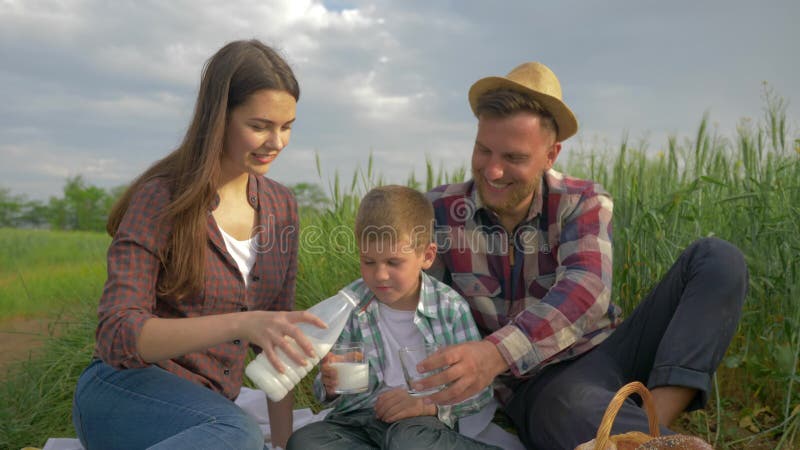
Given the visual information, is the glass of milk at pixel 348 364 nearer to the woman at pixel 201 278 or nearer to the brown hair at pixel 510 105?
the woman at pixel 201 278

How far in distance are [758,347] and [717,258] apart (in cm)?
133

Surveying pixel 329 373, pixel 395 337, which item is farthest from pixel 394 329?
pixel 329 373

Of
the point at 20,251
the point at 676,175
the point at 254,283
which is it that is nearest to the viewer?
the point at 254,283

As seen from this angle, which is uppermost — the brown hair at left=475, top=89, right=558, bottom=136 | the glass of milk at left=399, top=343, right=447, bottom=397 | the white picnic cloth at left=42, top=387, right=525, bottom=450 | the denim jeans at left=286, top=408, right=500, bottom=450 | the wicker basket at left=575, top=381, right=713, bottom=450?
the brown hair at left=475, top=89, right=558, bottom=136

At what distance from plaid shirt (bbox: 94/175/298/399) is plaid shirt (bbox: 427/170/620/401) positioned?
69 centimetres

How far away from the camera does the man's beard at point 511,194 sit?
2.82m

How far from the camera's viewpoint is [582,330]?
105 inches

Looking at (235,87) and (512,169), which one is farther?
Result: (512,169)

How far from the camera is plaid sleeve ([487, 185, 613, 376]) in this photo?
2492 mm

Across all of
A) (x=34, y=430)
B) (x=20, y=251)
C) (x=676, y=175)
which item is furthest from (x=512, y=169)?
(x=20, y=251)

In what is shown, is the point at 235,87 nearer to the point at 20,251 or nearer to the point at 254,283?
the point at 254,283

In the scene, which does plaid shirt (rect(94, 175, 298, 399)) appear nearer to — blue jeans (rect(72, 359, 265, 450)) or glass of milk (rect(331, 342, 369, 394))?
blue jeans (rect(72, 359, 265, 450))

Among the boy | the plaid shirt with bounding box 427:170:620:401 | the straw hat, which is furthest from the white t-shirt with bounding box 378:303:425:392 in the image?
the straw hat

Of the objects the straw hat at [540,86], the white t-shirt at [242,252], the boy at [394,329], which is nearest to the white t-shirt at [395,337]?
the boy at [394,329]
